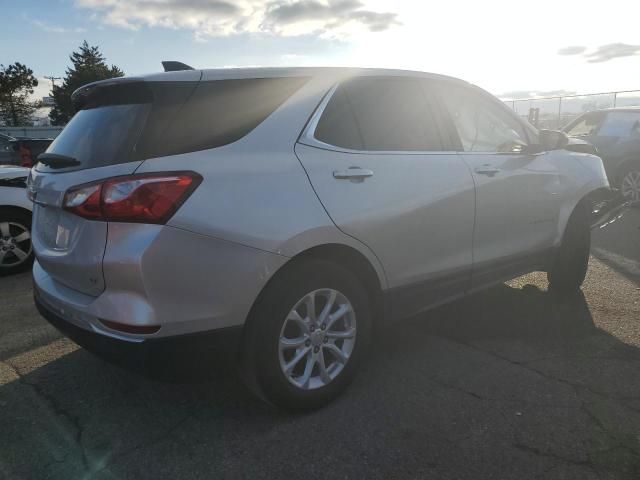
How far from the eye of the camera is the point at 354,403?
285 centimetres

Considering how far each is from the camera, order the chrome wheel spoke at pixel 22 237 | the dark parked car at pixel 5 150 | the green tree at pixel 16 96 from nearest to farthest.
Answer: the chrome wheel spoke at pixel 22 237 → the dark parked car at pixel 5 150 → the green tree at pixel 16 96

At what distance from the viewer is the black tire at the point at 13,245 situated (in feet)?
18.0

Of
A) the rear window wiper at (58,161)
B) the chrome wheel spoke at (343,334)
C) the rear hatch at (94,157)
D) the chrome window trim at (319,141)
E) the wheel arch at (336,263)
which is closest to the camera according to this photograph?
the rear hatch at (94,157)

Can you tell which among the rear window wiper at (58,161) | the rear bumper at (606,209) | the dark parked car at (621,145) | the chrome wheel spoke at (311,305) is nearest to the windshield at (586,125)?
the dark parked car at (621,145)

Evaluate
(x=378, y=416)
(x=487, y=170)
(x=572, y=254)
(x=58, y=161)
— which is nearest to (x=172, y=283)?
(x=58, y=161)

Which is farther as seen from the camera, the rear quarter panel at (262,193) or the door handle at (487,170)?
the door handle at (487,170)

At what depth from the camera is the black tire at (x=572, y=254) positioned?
4457mm

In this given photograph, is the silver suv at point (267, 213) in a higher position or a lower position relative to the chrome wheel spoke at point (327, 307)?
→ higher

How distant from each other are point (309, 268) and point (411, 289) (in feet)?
2.67

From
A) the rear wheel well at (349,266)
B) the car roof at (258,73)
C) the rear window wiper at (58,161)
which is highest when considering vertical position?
the car roof at (258,73)

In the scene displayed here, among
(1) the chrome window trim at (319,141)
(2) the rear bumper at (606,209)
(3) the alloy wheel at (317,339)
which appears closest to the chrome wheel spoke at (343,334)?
(3) the alloy wheel at (317,339)

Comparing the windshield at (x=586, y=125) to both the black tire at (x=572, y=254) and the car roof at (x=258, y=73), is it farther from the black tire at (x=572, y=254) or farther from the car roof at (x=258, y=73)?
the car roof at (x=258, y=73)

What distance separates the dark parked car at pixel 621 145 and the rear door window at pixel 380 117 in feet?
22.6

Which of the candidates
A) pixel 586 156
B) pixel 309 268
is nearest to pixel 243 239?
pixel 309 268
